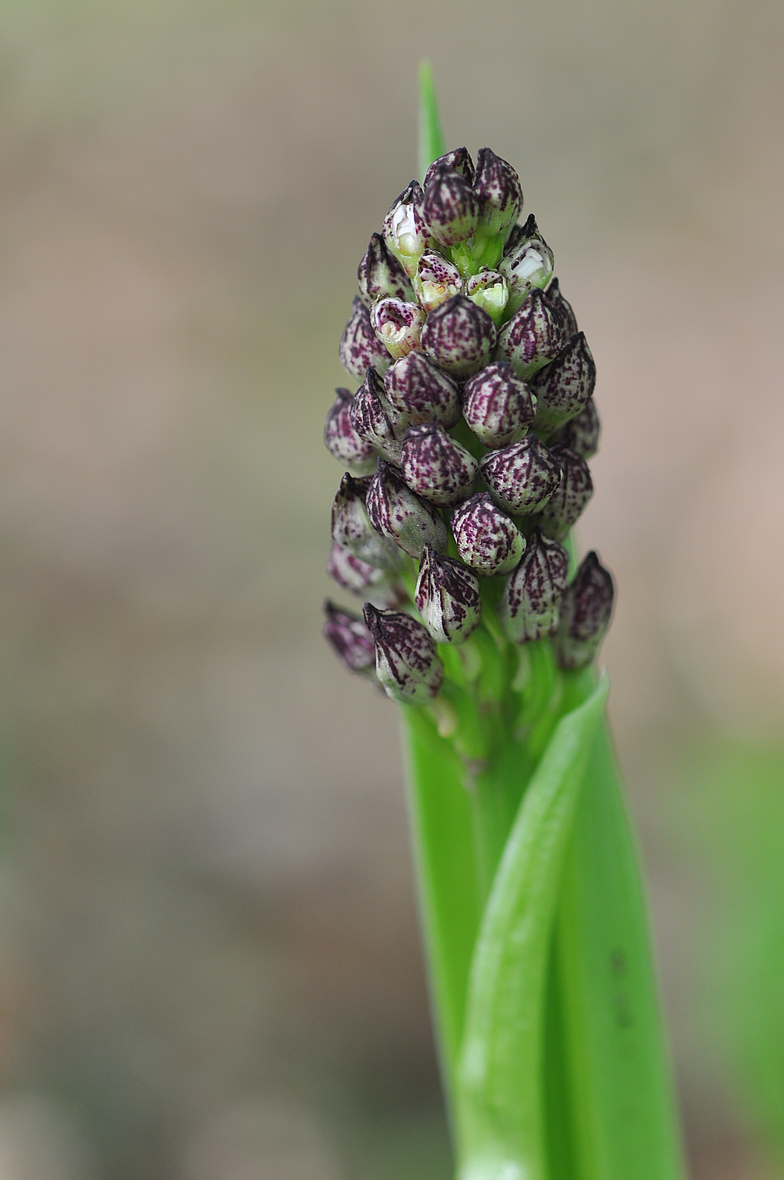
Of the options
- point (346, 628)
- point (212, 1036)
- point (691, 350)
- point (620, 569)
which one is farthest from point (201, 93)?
point (346, 628)

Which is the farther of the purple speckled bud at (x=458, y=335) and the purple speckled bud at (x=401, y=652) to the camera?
the purple speckled bud at (x=401, y=652)

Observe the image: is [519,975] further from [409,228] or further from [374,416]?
[409,228]

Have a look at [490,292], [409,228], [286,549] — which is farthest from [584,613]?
[286,549]

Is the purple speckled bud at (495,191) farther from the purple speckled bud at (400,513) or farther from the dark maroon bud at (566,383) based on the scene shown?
the purple speckled bud at (400,513)

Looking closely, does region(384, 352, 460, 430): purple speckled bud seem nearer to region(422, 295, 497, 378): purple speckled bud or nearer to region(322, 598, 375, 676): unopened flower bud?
region(422, 295, 497, 378): purple speckled bud

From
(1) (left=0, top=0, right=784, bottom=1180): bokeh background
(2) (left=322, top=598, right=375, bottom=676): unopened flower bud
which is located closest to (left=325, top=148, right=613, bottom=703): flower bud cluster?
(2) (left=322, top=598, right=375, bottom=676): unopened flower bud

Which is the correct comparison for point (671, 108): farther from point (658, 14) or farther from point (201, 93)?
point (201, 93)

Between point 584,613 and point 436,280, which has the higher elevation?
point 436,280

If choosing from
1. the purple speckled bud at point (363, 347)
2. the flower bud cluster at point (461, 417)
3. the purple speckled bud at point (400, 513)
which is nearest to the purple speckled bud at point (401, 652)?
the flower bud cluster at point (461, 417)
